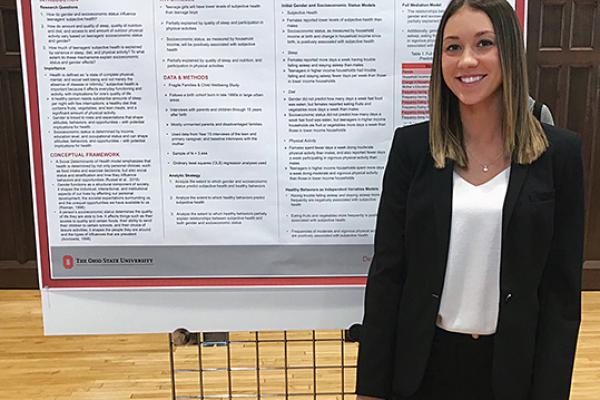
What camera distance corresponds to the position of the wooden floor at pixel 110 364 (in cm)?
287

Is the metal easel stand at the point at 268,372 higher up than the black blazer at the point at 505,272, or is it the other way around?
the black blazer at the point at 505,272

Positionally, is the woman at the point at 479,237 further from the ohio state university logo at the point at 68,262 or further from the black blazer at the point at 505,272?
the ohio state university logo at the point at 68,262

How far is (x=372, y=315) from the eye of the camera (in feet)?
4.80

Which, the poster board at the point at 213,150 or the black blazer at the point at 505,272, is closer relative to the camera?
the black blazer at the point at 505,272

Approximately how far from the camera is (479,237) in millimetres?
1334

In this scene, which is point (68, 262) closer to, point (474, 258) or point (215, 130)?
point (215, 130)

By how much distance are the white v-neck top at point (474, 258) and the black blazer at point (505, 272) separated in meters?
0.02

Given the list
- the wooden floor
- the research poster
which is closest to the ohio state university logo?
the research poster

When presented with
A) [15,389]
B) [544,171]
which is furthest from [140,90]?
[15,389]

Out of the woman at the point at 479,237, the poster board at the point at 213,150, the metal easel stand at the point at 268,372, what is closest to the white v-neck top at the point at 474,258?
the woman at the point at 479,237

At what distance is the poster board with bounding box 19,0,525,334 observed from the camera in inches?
63.0

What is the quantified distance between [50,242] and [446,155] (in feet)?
3.55

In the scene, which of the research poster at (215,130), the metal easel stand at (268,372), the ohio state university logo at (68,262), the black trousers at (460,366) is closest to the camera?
the black trousers at (460,366)

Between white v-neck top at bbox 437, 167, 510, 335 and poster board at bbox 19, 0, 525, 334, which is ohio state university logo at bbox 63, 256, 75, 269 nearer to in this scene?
poster board at bbox 19, 0, 525, 334
